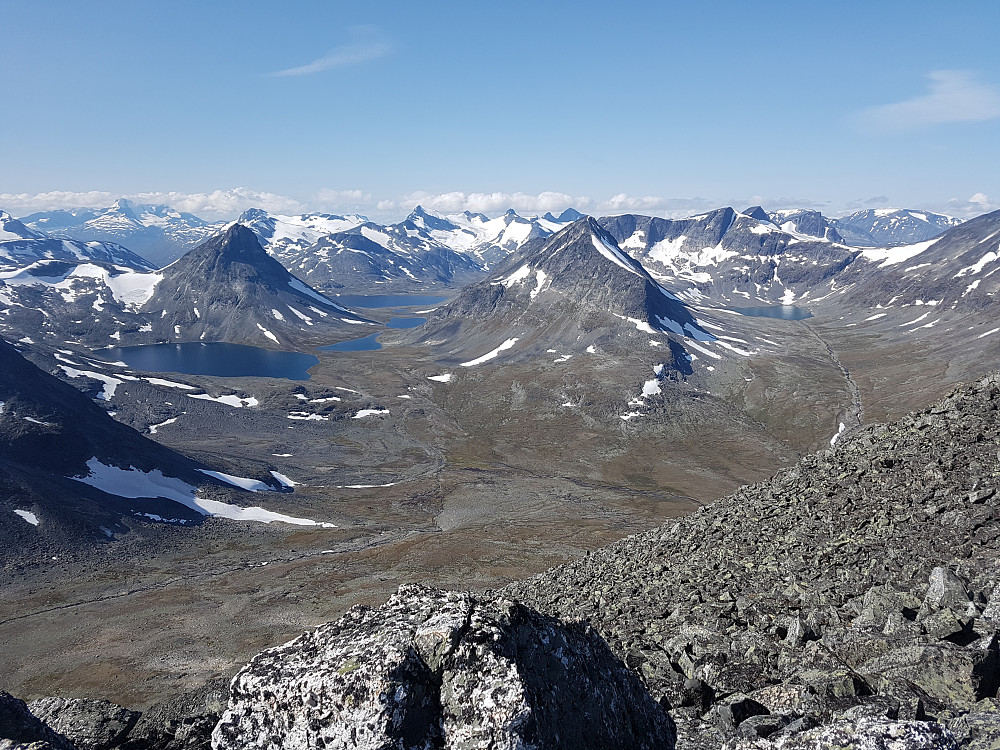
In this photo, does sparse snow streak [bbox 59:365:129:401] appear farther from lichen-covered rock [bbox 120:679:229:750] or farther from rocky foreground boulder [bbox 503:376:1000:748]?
lichen-covered rock [bbox 120:679:229:750]

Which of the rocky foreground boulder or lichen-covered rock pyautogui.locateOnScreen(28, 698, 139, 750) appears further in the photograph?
lichen-covered rock pyautogui.locateOnScreen(28, 698, 139, 750)

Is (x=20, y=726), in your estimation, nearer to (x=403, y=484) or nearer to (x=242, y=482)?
(x=242, y=482)

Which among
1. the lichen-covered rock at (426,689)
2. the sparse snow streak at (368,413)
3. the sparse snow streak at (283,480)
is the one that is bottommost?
the sparse snow streak at (368,413)

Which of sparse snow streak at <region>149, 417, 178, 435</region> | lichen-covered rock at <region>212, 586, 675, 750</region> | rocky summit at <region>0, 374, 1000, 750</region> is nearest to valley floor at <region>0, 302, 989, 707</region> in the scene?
sparse snow streak at <region>149, 417, 178, 435</region>

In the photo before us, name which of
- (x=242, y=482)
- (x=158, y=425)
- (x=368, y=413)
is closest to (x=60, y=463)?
(x=242, y=482)

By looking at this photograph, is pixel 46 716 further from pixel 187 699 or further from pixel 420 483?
pixel 420 483

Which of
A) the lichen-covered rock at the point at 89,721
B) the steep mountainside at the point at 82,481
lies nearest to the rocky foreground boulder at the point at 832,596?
the lichen-covered rock at the point at 89,721

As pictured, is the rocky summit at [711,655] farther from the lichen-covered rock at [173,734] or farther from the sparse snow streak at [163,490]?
the sparse snow streak at [163,490]
